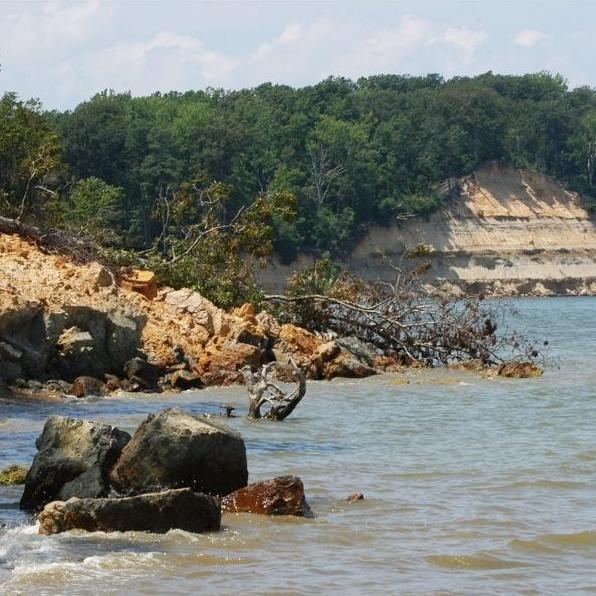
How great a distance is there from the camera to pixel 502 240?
97.8 meters

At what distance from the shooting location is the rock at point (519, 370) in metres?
29.3

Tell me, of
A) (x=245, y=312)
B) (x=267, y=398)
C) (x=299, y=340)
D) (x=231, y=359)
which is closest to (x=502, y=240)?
(x=299, y=340)

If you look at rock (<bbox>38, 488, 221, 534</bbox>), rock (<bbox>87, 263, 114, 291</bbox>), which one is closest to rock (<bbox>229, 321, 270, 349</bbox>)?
rock (<bbox>87, 263, 114, 291</bbox>)

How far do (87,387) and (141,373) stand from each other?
1.58m

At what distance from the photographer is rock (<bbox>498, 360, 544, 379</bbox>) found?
2934cm

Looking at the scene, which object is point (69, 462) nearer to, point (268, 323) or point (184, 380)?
point (184, 380)

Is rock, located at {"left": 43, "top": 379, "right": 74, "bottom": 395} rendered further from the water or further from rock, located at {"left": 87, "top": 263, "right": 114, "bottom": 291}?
rock, located at {"left": 87, "top": 263, "right": 114, "bottom": 291}

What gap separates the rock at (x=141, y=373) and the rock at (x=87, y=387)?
0.80m

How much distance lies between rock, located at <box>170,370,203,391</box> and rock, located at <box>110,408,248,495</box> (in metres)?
11.4

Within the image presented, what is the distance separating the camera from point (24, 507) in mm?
13641

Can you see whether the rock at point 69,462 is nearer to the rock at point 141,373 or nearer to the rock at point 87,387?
the rock at point 87,387

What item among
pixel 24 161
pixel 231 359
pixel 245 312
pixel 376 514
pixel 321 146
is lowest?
pixel 376 514

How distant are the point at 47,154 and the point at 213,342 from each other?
7.84 meters

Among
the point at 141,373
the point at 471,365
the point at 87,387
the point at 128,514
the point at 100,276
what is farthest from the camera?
the point at 471,365
